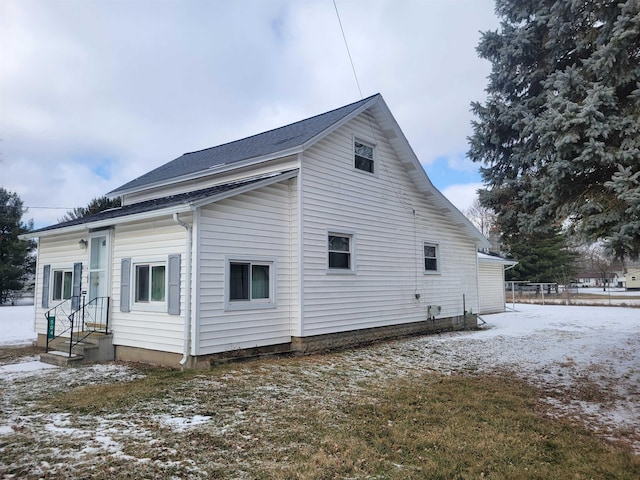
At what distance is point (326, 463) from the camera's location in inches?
157

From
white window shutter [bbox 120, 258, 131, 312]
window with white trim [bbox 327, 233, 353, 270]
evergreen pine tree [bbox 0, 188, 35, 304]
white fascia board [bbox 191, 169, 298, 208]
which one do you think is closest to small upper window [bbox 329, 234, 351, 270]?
window with white trim [bbox 327, 233, 353, 270]

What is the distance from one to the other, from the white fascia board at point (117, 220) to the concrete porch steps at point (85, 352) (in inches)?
101

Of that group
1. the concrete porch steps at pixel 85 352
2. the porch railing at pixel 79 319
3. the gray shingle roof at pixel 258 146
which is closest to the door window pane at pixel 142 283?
the porch railing at pixel 79 319

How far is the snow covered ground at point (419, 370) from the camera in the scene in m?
4.95

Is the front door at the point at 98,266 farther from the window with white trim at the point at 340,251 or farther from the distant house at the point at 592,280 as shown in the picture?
the distant house at the point at 592,280

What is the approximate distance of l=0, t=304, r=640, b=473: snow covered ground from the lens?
4.95 m

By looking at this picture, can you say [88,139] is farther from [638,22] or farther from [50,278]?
[638,22]

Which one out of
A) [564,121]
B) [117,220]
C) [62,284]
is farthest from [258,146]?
[564,121]

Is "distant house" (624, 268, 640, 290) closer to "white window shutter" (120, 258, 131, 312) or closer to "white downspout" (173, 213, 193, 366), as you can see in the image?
"white downspout" (173, 213, 193, 366)

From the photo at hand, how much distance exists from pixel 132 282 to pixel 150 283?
593 millimetres

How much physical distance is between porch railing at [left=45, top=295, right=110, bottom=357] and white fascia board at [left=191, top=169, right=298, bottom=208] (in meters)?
3.80

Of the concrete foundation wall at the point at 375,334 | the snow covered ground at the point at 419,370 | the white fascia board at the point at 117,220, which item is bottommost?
the snow covered ground at the point at 419,370

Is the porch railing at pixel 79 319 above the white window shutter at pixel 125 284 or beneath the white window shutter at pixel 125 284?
beneath

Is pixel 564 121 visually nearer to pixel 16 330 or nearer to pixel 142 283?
pixel 142 283
